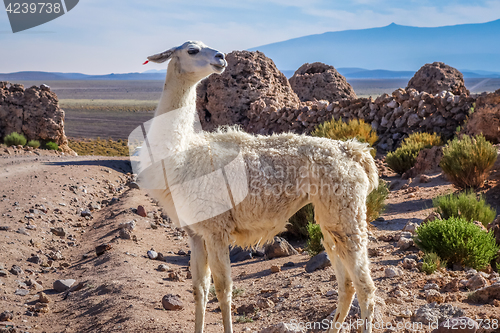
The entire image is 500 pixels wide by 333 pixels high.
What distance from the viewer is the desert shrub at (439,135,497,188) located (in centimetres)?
830

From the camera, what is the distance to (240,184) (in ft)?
12.1

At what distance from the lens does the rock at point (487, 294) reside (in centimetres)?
423

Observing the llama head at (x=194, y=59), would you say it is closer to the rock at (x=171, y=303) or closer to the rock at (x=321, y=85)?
the rock at (x=171, y=303)

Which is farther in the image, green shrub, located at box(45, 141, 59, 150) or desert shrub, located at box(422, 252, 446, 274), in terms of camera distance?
green shrub, located at box(45, 141, 59, 150)

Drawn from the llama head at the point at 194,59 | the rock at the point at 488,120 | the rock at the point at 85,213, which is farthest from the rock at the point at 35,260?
the rock at the point at 488,120

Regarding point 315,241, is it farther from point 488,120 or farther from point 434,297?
point 488,120

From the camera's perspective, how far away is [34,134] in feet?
57.3

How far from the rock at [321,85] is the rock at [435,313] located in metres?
13.3

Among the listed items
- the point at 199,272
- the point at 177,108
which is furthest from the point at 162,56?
the point at 199,272

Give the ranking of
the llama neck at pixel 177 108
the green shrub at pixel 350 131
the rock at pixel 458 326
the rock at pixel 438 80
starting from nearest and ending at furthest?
1. the rock at pixel 458 326
2. the llama neck at pixel 177 108
3. the green shrub at pixel 350 131
4. the rock at pixel 438 80

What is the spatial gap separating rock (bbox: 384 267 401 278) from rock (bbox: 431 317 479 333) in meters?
1.31

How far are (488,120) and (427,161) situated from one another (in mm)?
1640

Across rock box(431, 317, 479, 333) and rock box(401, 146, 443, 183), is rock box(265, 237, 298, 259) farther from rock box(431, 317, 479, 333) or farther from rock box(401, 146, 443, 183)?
rock box(401, 146, 443, 183)

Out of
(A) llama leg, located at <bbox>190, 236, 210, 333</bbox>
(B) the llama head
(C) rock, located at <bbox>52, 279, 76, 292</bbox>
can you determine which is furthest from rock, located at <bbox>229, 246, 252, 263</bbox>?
(B) the llama head
